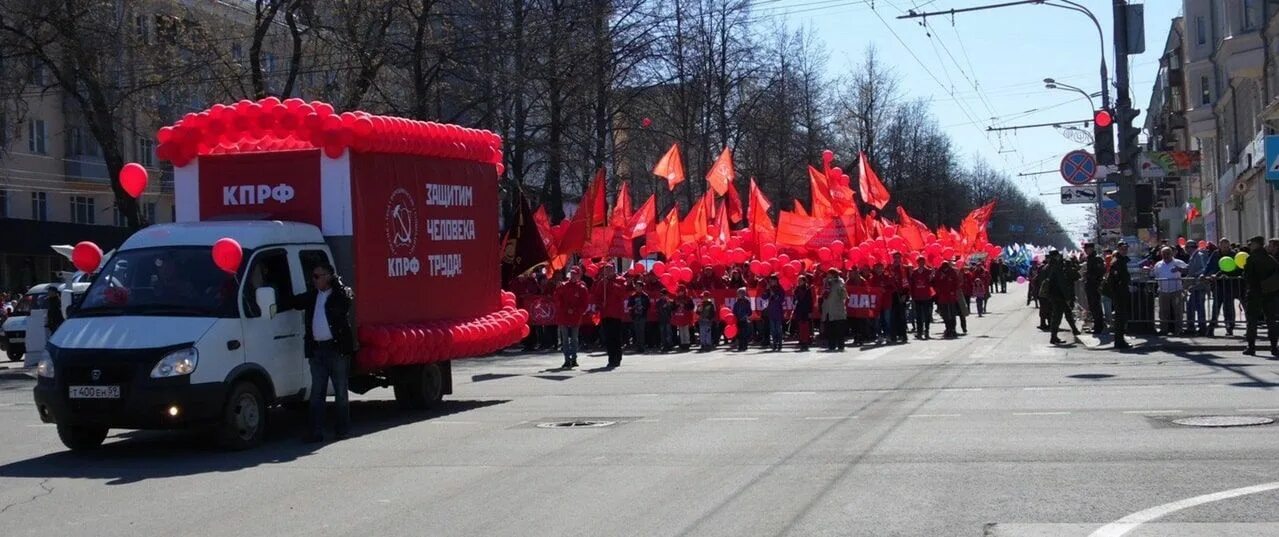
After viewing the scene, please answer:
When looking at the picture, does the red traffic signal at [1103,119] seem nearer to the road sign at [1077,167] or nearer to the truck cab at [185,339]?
the road sign at [1077,167]

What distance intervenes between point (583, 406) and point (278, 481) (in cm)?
553

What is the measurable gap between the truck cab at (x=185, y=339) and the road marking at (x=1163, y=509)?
24.6 ft

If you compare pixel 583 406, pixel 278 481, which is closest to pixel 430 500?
pixel 278 481

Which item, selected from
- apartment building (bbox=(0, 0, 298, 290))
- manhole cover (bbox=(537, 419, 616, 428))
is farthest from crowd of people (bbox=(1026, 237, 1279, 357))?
apartment building (bbox=(0, 0, 298, 290))

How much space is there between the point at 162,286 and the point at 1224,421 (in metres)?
9.17

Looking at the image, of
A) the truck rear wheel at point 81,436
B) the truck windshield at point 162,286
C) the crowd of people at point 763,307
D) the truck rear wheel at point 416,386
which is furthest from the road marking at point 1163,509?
the crowd of people at point 763,307

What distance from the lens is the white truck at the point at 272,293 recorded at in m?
11.9

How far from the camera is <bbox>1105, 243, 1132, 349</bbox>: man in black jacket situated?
22.2m

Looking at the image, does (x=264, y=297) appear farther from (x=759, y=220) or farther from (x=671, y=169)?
(x=671, y=169)

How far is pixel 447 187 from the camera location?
15.6 meters

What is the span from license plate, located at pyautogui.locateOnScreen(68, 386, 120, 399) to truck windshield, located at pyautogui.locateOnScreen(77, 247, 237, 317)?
2.60 ft

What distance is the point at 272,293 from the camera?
41.4 feet

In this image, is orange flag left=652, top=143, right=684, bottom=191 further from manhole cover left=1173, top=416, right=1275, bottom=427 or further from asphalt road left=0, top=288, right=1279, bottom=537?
manhole cover left=1173, top=416, right=1275, bottom=427

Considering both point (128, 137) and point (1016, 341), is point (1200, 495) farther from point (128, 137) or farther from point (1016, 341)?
point (128, 137)
